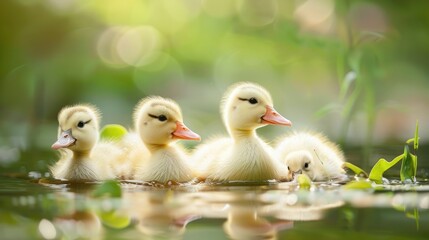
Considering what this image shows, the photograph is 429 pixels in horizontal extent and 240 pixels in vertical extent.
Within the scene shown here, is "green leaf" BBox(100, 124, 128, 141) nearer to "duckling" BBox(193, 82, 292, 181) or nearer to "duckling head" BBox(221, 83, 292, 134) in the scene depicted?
"duckling" BBox(193, 82, 292, 181)

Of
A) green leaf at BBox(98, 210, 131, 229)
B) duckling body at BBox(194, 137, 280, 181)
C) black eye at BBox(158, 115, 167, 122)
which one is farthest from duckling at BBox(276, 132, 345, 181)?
green leaf at BBox(98, 210, 131, 229)

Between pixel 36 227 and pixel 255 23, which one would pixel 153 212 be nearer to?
pixel 36 227

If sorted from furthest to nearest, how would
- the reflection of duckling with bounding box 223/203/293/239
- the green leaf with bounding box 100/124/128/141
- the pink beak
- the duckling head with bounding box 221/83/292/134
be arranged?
1. the green leaf with bounding box 100/124/128/141
2. the duckling head with bounding box 221/83/292/134
3. the pink beak
4. the reflection of duckling with bounding box 223/203/293/239

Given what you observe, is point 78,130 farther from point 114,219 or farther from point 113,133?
point 114,219

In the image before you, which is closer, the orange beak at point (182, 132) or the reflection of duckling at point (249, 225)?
the reflection of duckling at point (249, 225)

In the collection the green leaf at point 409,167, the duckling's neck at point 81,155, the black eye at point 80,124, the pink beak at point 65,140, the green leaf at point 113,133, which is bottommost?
the green leaf at point 409,167

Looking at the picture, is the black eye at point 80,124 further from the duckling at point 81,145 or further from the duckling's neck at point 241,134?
the duckling's neck at point 241,134

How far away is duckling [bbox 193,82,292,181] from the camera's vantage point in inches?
181

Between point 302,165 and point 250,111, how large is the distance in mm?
387

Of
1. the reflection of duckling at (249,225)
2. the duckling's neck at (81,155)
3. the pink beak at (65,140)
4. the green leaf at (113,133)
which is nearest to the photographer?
the reflection of duckling at (249,225)

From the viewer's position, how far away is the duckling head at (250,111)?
4.70 meters

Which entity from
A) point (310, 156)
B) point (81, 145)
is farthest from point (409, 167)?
point (81, 145)

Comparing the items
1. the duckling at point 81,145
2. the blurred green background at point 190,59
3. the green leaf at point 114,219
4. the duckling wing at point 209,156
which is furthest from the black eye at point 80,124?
the blurred green background at point 190,59

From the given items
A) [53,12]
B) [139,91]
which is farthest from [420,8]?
[53,12]
